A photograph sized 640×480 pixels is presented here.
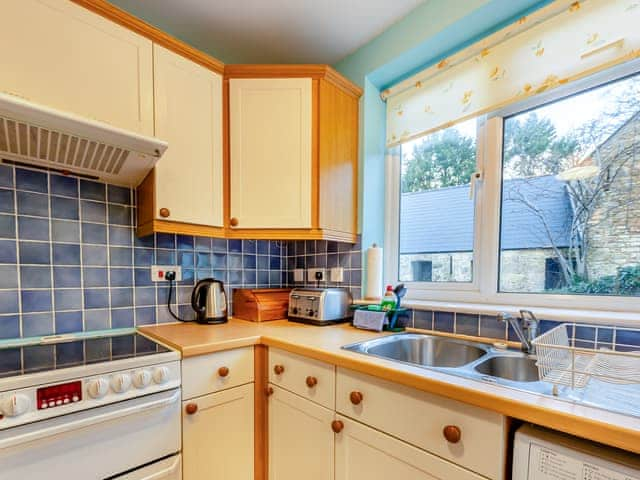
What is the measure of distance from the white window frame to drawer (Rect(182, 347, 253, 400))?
0.90m

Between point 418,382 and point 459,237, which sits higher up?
point 459,237

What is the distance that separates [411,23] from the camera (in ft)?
4.87

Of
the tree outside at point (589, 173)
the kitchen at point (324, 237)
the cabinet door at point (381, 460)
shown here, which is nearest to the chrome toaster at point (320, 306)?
the kitchen at point (324, 237)

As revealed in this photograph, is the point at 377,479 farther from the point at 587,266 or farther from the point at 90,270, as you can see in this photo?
the point at 90,270

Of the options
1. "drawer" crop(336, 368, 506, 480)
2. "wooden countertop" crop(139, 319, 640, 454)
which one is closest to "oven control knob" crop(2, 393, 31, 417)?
"wooden countertop" crop(139, 319, 640, 454)

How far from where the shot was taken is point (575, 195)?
120cm

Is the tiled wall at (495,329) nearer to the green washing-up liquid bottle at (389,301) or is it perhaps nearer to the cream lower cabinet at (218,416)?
the green washing-up liquid bottle at (389,301)

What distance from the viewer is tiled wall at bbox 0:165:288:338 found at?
47.3 inches

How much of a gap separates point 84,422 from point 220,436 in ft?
1.62

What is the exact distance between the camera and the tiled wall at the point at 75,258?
1200 millimetres

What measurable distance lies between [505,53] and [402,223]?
91 centimetres

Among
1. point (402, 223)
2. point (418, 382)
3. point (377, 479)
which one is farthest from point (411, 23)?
point (377, 479)

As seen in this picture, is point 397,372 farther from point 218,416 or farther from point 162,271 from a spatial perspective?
point 162,271

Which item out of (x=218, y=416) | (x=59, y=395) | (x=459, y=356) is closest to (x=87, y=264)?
(x=59, y=395)
